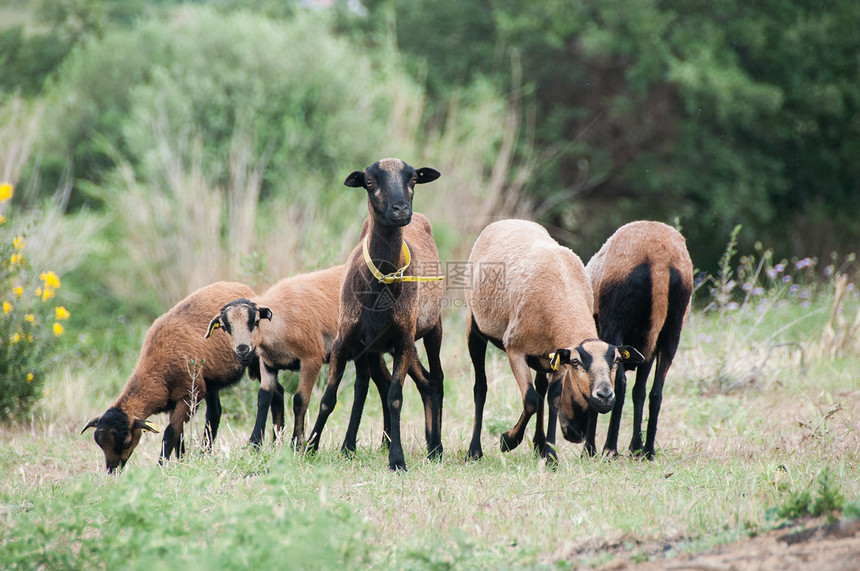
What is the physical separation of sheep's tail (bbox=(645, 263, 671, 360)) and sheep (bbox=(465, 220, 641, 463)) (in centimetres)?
42

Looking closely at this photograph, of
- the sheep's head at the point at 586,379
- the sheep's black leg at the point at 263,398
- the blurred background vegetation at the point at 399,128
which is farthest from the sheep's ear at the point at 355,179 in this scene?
the blurred background vegetation at the point at 399,128

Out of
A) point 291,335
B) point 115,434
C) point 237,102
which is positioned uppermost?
point 237,102

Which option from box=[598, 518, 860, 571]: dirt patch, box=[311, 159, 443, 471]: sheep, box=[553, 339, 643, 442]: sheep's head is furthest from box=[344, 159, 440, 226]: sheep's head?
box=[598, 518, 860, 571]: dirt patch

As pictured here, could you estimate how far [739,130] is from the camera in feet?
71.5

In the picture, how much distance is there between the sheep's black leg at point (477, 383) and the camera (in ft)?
23.0

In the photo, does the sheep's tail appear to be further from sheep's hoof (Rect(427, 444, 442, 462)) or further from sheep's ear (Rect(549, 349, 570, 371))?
sheep's hoof (Rect(427, 444, 442, 462))

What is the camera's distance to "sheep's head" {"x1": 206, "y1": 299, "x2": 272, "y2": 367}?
691cm

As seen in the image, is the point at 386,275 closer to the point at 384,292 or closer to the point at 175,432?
the point at 384,292

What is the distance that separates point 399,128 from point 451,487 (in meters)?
11.3

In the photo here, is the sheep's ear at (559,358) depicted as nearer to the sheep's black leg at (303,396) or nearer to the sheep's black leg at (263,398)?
the sheep's black leg at (303,396)

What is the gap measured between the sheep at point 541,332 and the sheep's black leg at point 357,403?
994 millimetres

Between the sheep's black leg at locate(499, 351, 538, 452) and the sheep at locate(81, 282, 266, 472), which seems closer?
the sheep's black leg at locate(499, 351, 538, 452)

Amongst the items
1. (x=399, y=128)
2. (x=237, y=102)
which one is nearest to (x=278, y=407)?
(x=237, y=102)

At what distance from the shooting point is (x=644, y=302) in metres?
6.89
